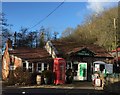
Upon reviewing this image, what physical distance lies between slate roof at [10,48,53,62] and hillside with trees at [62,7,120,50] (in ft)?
61.8

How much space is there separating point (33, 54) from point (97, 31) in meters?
25.9

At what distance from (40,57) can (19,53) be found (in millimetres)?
2611

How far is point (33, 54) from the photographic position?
36.6m

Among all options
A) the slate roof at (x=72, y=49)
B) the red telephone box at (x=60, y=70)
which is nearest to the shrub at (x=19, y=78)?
the red telephone box at (x=60, y=70)

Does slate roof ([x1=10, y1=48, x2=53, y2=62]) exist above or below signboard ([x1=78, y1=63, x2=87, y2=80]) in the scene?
above

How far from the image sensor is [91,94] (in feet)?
66.5

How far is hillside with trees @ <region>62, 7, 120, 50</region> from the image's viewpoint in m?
55.8

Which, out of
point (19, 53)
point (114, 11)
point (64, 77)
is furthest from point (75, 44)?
point (114, 11)

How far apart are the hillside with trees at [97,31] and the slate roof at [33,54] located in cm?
1884

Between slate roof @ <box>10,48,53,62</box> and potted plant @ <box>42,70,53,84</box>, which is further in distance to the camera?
slate roof @ <box>10,48,53,62</box>

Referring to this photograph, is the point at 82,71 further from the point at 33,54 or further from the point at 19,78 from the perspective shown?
the point at 19,78

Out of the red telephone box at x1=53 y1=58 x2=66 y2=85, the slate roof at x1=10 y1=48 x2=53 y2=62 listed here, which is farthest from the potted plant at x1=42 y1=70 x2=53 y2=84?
the slate roof at x1=10 y1=48 x2=53 y2=62

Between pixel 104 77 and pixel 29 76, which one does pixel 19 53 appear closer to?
pixel 29 76

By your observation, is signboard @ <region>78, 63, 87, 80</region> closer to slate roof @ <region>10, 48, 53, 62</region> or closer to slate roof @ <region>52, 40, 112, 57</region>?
slate roof @ <region>52, 40, 112, 57</region>
